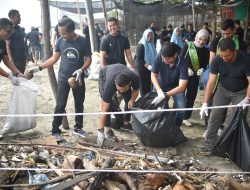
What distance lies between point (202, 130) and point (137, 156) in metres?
1.70

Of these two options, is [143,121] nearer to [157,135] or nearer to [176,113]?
[157,135]

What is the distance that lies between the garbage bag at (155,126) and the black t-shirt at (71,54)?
39.3 inches

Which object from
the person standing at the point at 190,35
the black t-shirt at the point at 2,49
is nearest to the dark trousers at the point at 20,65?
the black t-shirt at the point at 2,49

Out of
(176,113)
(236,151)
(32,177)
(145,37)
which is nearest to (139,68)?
(145,37)

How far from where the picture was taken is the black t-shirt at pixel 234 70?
3.84 m

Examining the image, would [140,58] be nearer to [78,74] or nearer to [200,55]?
[200,55]

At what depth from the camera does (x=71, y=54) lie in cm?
461

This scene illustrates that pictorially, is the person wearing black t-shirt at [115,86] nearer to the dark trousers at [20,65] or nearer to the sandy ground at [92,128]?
the sandy ground at [92,128]

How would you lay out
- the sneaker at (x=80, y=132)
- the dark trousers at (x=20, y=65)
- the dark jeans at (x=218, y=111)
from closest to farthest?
the dark jeans at (x=218, y=111)
the sneaker at (x=80, y=132)
the dark trousers at (x=20, y=65)

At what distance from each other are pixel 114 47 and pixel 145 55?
2.52 feet

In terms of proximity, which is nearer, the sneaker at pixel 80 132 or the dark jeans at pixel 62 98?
the dark jeans at pixel 62 98

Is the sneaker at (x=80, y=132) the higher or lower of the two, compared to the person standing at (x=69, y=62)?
lower

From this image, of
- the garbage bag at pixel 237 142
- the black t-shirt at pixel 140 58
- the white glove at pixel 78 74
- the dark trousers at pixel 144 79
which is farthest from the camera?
the dark trousers at pixel 144 79

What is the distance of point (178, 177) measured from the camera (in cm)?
329
